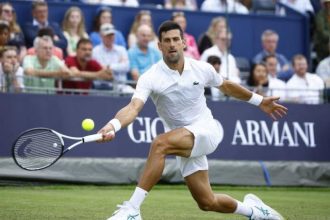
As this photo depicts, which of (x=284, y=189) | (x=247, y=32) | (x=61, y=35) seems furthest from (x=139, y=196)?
(x=247, y=32)

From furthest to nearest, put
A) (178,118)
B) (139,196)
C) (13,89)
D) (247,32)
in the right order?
(247,32) < (13,89) < (178,118) < (139,196)

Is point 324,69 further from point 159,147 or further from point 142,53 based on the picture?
point 159,147

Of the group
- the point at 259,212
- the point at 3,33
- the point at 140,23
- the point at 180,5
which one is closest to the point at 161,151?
the point at 259,212

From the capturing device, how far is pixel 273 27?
1867 centimetres

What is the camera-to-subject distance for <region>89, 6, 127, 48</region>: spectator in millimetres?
16000

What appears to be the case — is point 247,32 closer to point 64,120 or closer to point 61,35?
point 61,35

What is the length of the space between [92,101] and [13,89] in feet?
4.13

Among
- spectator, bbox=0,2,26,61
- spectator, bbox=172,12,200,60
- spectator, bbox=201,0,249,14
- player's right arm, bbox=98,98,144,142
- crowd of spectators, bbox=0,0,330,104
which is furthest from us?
spectator, bbox=201,0,249,14

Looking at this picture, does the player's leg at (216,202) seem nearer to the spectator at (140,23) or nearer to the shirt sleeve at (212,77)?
the shirt sleeve at (212,77)

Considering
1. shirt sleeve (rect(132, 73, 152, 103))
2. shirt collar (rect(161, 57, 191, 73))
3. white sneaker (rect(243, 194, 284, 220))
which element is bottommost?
white sneaker (rect(243, 194, 284, 220))

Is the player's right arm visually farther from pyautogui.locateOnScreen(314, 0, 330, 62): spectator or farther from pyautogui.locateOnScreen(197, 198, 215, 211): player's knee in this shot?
pyautogui.locateOnScreen(314, 0, 330, 62): spectator

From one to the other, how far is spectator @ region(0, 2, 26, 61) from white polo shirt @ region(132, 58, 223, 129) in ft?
22.0

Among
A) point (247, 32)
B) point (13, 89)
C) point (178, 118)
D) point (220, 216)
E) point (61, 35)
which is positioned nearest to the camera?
point (178, 118)

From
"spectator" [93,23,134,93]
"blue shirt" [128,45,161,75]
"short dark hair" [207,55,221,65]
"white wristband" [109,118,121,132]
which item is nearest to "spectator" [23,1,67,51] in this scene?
"spectator" [93,23,134,93]
